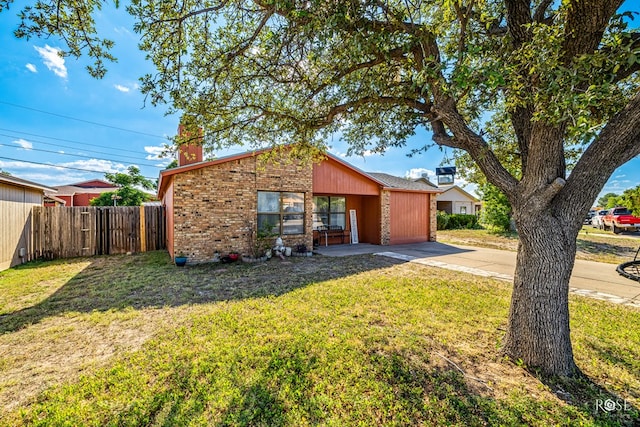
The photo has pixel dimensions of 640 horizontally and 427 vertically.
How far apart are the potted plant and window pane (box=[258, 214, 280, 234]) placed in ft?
8.63

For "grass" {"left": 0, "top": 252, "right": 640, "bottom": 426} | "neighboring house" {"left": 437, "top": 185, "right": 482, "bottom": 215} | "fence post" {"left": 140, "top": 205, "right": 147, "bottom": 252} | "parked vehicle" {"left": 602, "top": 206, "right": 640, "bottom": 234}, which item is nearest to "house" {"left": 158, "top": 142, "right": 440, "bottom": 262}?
"fence post" {"left": 140, "top": 205, "right": 147, "bottom": 252}

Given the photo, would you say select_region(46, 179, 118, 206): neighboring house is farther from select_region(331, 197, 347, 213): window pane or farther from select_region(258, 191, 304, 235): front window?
select_region(331, 197, 347, 213): window pane

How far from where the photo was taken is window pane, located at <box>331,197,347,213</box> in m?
13.2

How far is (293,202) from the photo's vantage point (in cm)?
1052

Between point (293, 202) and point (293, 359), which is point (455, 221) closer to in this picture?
point (293, 202)

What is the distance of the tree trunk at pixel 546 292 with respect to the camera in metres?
2.84

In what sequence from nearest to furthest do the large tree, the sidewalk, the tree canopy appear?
the large tree < the sidewalk < the tree canopy

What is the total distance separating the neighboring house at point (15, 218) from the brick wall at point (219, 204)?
4.58 m

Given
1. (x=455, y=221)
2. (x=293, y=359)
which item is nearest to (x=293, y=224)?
(x=293, y=359)

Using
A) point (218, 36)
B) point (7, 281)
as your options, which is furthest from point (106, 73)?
point (7, 281)

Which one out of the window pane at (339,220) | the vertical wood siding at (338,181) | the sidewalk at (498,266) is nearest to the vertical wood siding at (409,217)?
the vertical wood siding at (338,181)

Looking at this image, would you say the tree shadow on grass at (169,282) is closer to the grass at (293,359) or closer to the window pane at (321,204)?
the grass at (293,359)

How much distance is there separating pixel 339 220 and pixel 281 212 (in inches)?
160

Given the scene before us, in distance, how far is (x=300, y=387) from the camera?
2664 millimetres
